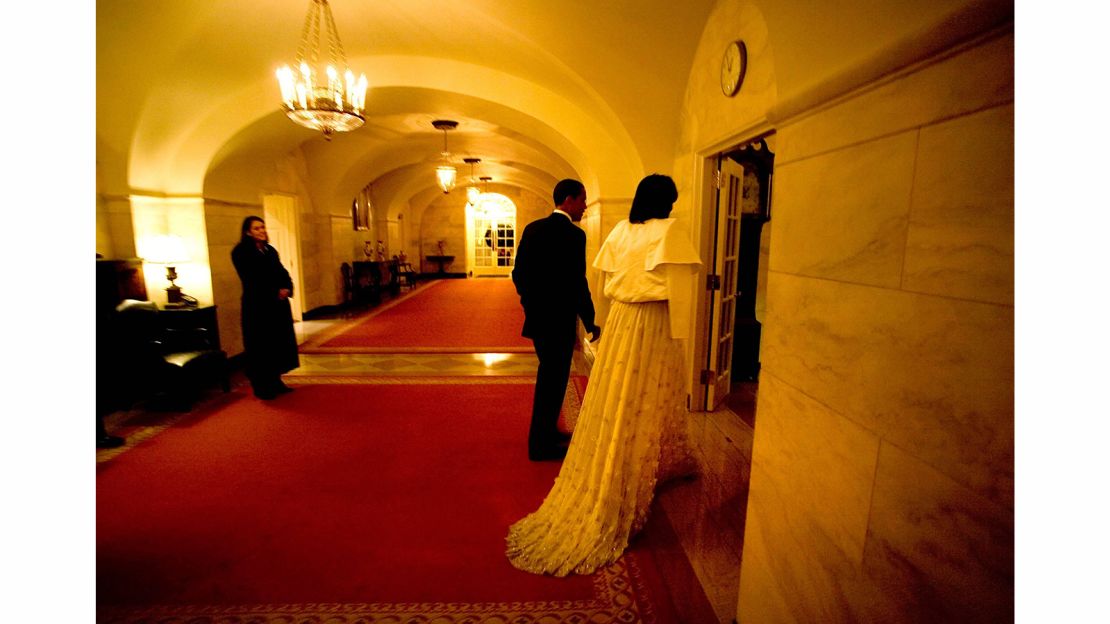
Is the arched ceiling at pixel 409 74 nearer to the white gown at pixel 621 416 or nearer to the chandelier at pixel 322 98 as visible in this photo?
the chandelier at pixel 322 98

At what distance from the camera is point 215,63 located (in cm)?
443

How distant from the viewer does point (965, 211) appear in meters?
0.85

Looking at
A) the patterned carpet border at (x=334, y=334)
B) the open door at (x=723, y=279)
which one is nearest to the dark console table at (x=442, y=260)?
the patterned carpet border at (x=334, y=334)

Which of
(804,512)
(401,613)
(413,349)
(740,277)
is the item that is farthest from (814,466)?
(413,349)

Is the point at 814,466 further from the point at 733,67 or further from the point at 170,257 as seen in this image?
the point at 170,257

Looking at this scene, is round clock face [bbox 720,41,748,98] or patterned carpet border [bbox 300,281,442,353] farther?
patterned carpet border [bbox 300,281,442,353]

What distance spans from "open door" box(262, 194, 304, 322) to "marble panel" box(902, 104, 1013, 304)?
914 centimetres

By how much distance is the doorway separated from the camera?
13.0ft

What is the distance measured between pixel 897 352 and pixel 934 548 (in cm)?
39

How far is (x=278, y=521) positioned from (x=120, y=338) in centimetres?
293

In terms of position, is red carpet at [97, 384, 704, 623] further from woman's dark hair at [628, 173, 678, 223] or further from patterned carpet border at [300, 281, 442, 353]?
patterned carpet border at [300, 281, 442, 353]

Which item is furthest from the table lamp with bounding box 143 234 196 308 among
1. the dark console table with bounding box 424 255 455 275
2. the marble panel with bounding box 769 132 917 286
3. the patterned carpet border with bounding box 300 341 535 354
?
the dark console table with bounding box 424 255 455 275

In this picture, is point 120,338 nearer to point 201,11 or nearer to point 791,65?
point 201,11
